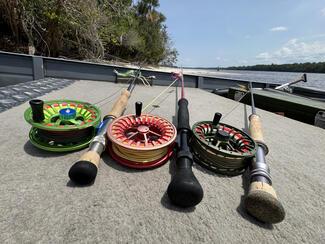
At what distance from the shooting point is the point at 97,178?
51.7 inches

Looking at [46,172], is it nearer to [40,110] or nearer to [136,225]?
[40,110]

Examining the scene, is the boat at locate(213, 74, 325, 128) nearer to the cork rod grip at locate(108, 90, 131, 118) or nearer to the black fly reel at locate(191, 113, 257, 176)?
the black fly reel at locate(191, 113, 257, 176)

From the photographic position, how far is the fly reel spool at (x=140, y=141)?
136 centimetres

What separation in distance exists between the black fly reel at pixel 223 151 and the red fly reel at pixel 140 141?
0.22 m

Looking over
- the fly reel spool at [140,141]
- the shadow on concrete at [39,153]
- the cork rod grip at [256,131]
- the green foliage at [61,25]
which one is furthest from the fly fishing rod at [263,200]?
the green foliage at [61,25]

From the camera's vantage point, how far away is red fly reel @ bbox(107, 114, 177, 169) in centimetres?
136

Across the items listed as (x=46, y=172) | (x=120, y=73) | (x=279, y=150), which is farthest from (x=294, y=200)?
(x=120, y=73)

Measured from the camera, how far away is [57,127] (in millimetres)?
1384

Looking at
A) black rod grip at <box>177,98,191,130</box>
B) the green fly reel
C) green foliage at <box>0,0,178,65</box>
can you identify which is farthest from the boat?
green foliage at <box>0,0,178,65</box>

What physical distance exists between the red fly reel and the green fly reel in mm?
239

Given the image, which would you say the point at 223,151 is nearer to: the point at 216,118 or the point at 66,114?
the point at 216,118

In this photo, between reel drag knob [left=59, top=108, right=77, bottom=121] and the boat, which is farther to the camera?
the boat

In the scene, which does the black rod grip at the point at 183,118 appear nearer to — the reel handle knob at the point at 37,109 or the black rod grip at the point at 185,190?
the black rod grip at the point at 185,190

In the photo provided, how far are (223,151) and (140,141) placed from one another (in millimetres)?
640
